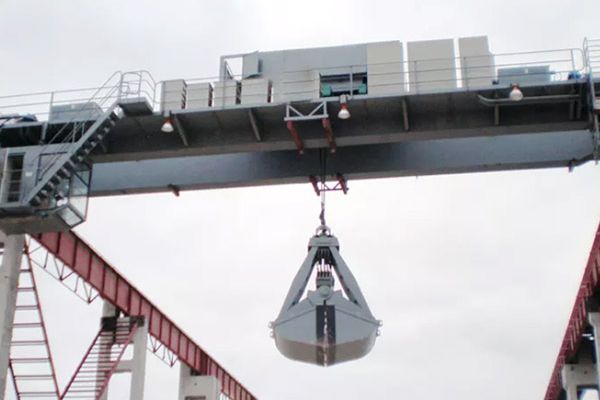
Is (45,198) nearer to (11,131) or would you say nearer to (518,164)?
(11,131)

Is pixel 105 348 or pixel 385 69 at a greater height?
pixel 385 69

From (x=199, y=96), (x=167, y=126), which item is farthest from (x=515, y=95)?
(x=167, y=126)

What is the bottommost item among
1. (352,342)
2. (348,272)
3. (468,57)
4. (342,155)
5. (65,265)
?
(352,342)

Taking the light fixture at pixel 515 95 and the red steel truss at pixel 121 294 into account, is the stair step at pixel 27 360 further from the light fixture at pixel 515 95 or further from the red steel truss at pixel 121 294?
the light fixture at pixel 515 95

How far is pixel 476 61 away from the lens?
22938mm

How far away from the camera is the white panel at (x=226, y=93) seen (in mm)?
23656

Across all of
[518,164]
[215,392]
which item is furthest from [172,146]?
[215,392]

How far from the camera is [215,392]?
4212cm

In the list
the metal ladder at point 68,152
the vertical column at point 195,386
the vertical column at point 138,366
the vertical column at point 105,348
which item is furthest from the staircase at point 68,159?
the vertical column at point 195,386

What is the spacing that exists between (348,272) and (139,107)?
7281mm

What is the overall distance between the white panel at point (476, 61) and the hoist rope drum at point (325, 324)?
248 inches

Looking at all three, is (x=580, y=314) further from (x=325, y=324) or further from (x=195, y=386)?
(x=195, y=386)

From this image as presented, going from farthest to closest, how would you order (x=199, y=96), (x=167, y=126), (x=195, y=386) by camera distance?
1. (x=195, y=386)
2. (x=199, y=96)
3. (x=167, y=126)

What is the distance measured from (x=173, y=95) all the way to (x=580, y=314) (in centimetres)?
1721
